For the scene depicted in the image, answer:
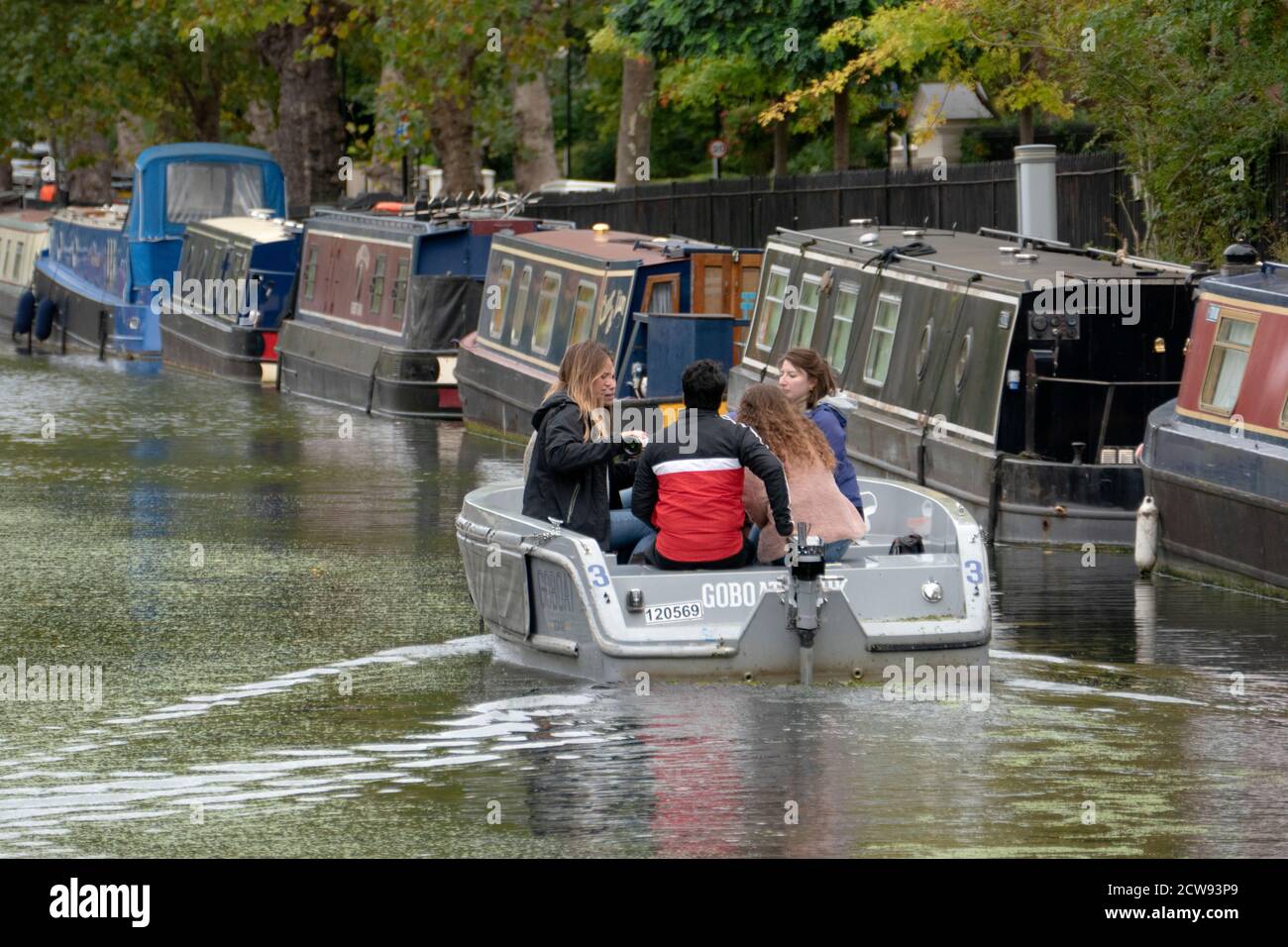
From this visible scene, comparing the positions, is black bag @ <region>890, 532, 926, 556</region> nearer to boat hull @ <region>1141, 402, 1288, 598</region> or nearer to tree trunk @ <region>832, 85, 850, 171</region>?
boat hull @ <region>1141, 402, 1288, 598</region>

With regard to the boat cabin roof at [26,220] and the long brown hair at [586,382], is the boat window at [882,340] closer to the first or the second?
the long brown hair at [586,382]

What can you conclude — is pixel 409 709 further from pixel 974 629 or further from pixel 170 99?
pixel 170 99

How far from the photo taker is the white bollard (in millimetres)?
16922

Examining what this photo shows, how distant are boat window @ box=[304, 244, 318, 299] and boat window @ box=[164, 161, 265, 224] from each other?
7.77 metres

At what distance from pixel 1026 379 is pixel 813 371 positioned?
5.88 metres

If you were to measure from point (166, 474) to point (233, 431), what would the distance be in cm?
437

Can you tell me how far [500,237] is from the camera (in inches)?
1144

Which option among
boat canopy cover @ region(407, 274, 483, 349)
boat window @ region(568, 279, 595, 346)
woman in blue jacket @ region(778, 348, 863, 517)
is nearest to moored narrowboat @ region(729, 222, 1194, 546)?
boat window @ region(568, 279, 595, 346)

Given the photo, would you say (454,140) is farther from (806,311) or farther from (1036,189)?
(806,311)

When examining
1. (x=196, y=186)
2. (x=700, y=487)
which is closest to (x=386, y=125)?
(x=196, y=186)

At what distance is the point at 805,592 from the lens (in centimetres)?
1185

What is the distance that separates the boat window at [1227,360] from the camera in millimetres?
16484
